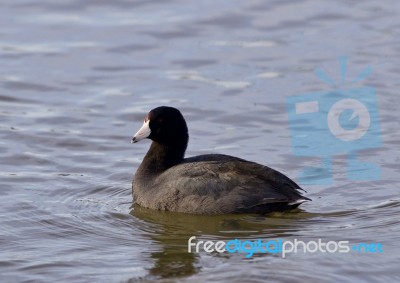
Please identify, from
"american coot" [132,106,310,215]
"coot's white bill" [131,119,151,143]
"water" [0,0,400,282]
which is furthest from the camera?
"coot's white bill" [131,119,151,143]

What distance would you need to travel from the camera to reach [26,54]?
14.7m

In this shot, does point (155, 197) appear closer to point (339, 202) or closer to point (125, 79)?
point (339, 202)

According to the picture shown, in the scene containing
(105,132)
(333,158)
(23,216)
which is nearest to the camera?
(23,216)

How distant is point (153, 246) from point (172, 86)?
5270 mm

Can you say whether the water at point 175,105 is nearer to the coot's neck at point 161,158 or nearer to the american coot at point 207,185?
the american coot at point 207,185

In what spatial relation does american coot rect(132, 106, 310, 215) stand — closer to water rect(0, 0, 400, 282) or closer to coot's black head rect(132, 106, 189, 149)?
coot's black head rect(132, 106, 189, 149)

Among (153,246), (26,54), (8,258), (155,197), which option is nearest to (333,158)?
(155,197)

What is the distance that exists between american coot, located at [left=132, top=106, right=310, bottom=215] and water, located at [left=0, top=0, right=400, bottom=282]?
118 millimetres

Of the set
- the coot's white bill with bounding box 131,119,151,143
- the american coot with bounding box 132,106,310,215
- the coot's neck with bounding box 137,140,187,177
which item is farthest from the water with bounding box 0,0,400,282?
the coot's white bill with bounding box 131,119,151,143

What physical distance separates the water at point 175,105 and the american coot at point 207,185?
12 cm

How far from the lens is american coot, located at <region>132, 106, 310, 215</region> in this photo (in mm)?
9281

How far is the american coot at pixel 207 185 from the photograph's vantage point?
30.5 ft

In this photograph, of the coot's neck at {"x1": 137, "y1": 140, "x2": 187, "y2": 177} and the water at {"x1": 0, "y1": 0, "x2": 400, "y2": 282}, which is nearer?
the water at {"x1": 0, "y1": 0, "x2": 400, "y2": 282}

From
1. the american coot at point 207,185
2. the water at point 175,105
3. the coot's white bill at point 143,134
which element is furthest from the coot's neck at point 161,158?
the water at point 175,105
